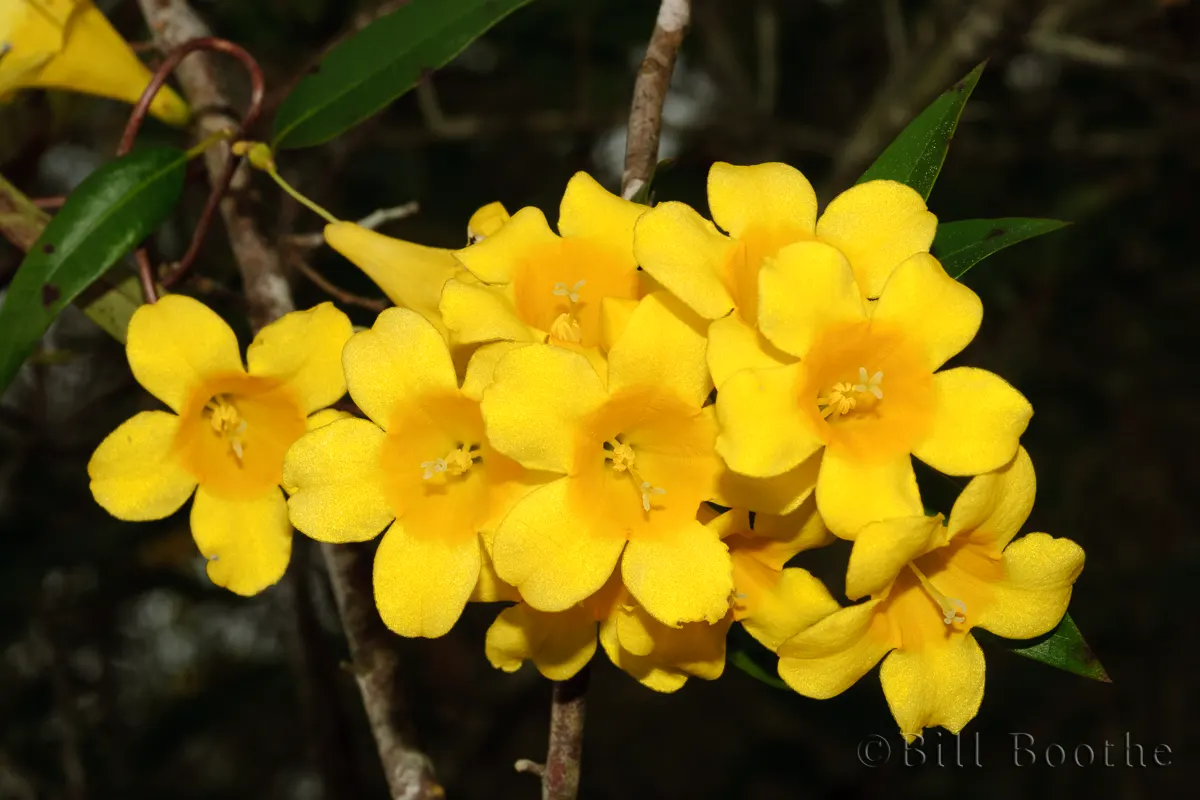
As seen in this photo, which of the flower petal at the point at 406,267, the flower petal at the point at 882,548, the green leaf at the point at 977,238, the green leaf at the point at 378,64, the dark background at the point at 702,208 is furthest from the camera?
the dark background at the point at 702,208

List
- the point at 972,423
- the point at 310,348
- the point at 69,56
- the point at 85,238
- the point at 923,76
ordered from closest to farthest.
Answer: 1. the point at 972,423
2. the point at 310,348
3. the point at 85,238
4. the point at 69,56
5. the point at 923,76

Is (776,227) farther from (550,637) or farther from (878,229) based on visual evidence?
(550,637)

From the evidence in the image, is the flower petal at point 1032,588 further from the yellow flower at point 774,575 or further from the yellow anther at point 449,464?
the yellow anther at point 449,464

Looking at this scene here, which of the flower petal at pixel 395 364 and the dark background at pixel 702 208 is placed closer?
the flower petal at pixel 395 364

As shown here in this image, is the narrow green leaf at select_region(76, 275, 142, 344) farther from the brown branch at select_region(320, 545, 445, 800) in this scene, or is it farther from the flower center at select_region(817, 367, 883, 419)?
the flower center at select_region(817, 367, 883, 419)

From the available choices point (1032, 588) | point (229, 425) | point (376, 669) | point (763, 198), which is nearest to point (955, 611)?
point (1032, 588)

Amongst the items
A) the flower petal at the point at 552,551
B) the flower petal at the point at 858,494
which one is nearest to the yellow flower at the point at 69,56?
the flower petal at the point at 552,551
